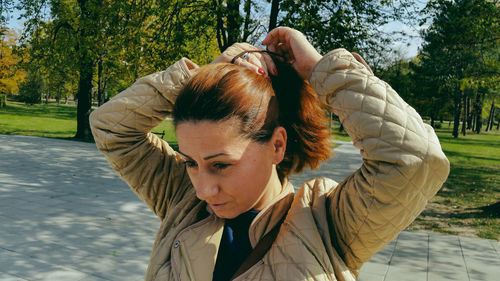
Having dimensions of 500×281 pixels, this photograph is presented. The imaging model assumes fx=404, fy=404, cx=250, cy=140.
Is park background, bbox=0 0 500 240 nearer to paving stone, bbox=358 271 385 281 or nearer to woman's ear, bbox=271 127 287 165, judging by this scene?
paving stone, bbox=358 271 385 281

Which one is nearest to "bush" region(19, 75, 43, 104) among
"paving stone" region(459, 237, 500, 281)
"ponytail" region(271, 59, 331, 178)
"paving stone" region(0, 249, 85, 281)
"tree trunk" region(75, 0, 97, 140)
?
"tree trunk" region(75, 0, 97, 140)

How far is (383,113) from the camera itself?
1354mm

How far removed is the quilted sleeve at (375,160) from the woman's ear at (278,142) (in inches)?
8.8

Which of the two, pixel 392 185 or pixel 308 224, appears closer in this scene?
pixel 392 185

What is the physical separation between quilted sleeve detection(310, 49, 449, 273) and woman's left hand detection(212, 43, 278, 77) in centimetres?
28

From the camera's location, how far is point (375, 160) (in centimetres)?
136

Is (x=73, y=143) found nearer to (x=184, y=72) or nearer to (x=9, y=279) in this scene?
(x=9, y=279)

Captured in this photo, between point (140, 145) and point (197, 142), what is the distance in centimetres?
55

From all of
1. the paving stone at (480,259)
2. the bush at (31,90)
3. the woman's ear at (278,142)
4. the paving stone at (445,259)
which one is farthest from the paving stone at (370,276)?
the bush at (31,90)

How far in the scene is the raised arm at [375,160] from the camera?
1.30m

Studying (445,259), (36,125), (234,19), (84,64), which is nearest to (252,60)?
(445,259)

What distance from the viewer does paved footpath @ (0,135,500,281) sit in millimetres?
4625

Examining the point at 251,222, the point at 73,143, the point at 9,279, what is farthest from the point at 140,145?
the point at 73,143

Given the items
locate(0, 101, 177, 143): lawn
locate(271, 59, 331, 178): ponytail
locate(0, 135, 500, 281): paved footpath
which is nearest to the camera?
locate(271, 59, 331, 178): ponytail
